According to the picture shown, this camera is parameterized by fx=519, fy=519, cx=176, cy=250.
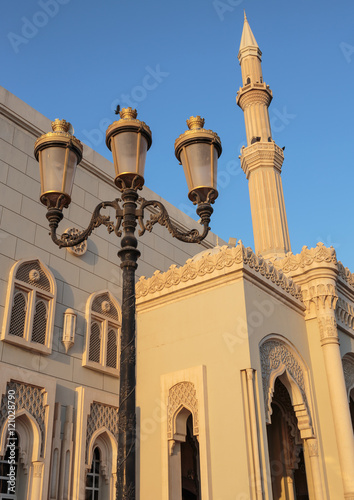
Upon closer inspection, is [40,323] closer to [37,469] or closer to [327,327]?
[37,469]

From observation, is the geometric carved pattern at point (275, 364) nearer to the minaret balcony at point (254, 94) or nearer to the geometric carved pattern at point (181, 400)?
the geometric carved pattern at point (181, 400)

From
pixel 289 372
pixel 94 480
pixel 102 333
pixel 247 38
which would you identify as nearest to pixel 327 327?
pixel 289 372

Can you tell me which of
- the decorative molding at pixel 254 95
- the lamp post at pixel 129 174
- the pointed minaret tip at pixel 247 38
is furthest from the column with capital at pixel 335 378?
the pointed minaret tip at pixel 247 38

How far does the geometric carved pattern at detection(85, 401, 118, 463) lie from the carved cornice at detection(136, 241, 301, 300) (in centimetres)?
213

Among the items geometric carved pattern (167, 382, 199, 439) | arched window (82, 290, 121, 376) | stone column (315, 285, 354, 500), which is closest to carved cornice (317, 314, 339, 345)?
stone column (315, 285, 354, 500)

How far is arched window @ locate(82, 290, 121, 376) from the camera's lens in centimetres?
941

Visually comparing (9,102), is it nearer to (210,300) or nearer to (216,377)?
(210,300)

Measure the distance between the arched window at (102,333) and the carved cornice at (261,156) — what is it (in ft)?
18.7

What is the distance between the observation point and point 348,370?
10.7 metres

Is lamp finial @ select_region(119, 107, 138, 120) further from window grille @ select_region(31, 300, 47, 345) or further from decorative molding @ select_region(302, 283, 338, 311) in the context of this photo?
decorative molding @ select_region(302, 283, 338, 311)

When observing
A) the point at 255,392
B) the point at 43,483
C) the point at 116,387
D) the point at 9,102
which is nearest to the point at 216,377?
the point at 255,392

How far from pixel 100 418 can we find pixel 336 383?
4.23 meters

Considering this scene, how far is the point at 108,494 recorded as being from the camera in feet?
28.9

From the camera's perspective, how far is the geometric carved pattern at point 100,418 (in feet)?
29.0
